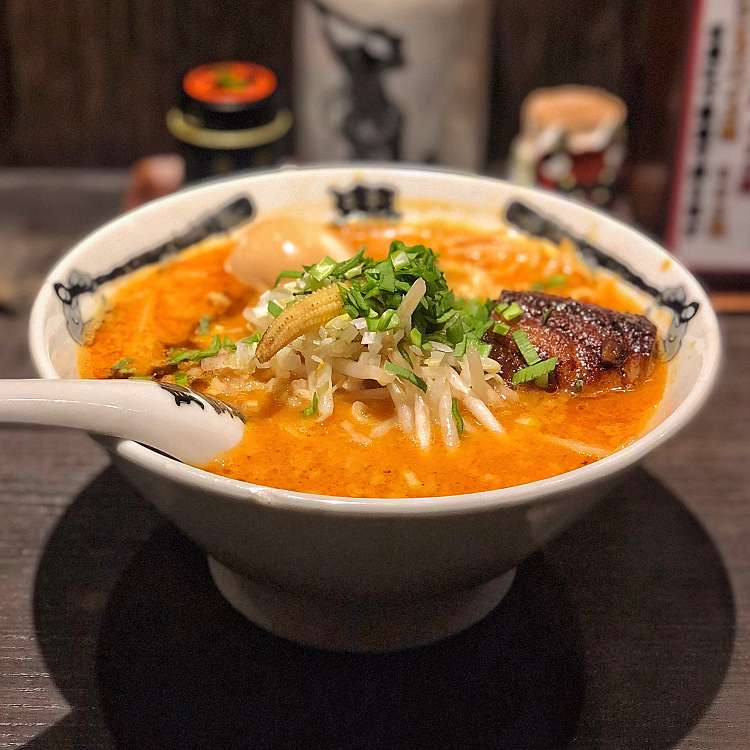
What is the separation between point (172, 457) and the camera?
1.18 metres

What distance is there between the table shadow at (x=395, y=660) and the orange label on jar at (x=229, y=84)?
4.09 ft

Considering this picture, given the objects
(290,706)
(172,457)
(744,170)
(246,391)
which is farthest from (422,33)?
(290,706)

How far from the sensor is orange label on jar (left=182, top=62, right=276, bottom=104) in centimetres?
241

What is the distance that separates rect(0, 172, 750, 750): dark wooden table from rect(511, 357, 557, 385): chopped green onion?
1.02 feet

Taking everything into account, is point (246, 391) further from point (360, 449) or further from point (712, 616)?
point (712, 616)

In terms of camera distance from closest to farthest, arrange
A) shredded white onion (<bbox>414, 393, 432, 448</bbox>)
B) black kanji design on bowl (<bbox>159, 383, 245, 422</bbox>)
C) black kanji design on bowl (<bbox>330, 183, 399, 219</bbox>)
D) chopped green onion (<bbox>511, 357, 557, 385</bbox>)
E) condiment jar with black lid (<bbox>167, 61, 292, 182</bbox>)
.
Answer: black kanji design on bowl (<bbox>159, 383, 245, 422</bbox>) < shredded white onion (<bbox>414, 393, 432, 448</bbox>) < chopped green onion (<bbox>511, 357, 557, 385</bbox>) < black kanji design on bowl (<bbox>330, 183, 399, 219</bbox>) < condiment jar with black lid (<bbox>167, 61, 292, 182</bbox>)

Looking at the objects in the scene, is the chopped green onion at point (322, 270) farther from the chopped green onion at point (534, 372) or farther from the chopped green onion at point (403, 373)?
the chopped green onion at point (534, 372)

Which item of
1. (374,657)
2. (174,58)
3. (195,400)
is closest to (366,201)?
(195,400)

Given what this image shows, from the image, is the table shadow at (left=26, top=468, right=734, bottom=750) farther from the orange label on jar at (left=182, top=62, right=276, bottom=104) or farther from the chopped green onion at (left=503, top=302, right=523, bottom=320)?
the orange label on jar at (left=182, top=62, right=276, bottom=104)

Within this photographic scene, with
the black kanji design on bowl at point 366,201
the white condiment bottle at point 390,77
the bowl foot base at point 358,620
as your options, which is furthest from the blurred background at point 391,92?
the bowl foot base at point 358,620

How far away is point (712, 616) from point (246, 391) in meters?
0.77

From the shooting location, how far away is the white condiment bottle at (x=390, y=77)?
240 centimetres

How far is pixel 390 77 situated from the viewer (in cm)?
247

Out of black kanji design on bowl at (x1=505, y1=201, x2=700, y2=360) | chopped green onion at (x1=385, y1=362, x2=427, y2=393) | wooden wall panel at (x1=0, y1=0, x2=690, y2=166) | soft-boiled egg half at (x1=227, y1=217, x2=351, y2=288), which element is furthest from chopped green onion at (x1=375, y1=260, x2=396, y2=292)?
wooden wall panel at (x1=0, y1=0, x2=690, y2=166)
